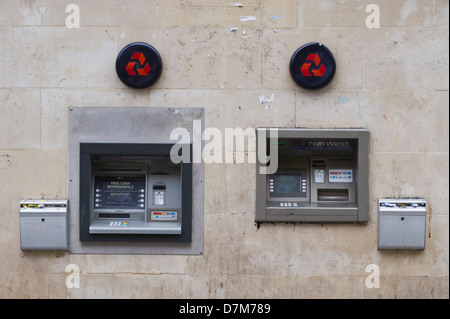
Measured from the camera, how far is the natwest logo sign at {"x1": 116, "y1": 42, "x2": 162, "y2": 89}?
3.77 meters

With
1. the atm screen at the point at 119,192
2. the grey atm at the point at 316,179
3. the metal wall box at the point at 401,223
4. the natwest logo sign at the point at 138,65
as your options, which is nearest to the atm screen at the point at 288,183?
the grey atm at the point at 316,179

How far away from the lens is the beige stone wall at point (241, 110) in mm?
3826

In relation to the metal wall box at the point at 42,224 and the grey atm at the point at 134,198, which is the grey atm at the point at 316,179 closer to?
the grey atm at the point at 134,198

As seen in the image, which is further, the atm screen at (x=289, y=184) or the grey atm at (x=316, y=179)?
the atm screen at (x=289, y=184)

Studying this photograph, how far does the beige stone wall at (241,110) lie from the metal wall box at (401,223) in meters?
0.09

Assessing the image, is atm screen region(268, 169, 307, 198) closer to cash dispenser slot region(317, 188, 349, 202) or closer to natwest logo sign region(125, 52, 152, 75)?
cash dispenser slot region(317, 188, 349, 202)

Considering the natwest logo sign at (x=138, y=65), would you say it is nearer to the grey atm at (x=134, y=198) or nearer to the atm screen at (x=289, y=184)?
the grey atm at (x=134, y=198)

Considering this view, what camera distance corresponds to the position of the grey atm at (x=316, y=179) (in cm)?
382

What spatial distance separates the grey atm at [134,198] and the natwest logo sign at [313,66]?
138 centimetres

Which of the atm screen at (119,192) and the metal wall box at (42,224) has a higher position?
the atm screen at (119,192)

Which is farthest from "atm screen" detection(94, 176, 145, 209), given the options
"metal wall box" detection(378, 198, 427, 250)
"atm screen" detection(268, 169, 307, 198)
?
"metal wall box" detection(378, 198, 427, 250)

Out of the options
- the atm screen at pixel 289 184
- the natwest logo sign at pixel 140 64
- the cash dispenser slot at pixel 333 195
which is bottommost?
the cash dispenser slot at pixel 333 195

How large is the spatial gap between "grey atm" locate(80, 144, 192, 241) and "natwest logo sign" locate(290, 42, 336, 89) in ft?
4.52

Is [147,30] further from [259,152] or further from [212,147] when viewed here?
[259,152]
